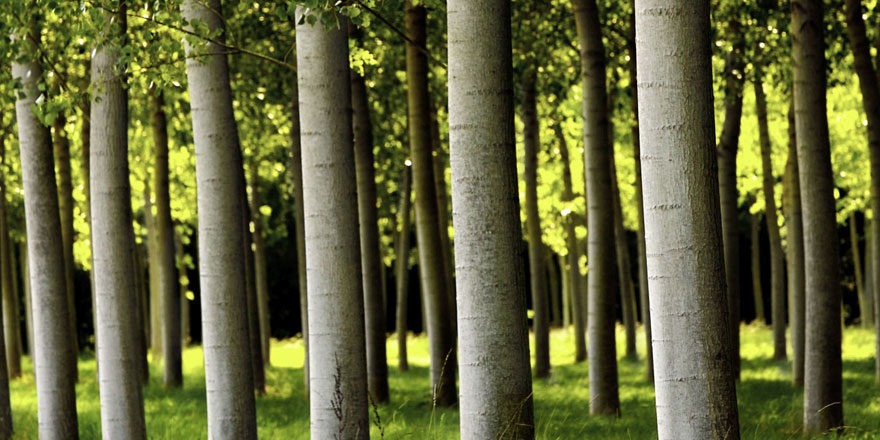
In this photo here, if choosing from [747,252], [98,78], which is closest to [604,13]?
[98,78]

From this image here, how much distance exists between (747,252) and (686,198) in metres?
36.6

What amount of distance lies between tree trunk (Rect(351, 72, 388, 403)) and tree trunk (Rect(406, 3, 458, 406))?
0.74m

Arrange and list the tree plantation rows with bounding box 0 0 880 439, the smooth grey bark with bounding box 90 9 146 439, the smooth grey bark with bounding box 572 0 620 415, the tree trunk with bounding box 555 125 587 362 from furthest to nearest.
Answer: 1. the tree trunk with bounding box 555 125 587 362
2. the smooth grey bark with bounding box 572 0 620 415
3. the smooth grey bark with bounding box 90 9 146 439
4. the tree plantation rows with bounding box 0 0 880 439

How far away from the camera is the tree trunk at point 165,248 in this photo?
1678 centimetres

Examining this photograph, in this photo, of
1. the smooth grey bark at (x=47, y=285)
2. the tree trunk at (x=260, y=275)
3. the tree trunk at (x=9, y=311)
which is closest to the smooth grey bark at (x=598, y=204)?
the smooth grey bark at (x=47, y=285)

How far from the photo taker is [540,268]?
1853 centimetres

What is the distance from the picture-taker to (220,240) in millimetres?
8719

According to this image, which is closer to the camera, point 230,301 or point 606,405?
point 230,301

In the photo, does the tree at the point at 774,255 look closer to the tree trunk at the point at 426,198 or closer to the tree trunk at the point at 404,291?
the tree trunk at the point at 404,291

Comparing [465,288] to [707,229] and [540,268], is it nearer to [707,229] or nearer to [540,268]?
→ [707,229]

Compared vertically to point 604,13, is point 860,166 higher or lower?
lower

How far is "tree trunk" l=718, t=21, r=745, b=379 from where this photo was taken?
1514 cm

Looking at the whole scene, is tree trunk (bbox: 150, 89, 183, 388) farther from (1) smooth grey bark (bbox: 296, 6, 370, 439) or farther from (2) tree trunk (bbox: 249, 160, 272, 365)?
(1) smooth grey bark (bbox: 296, 6, 370, 439)

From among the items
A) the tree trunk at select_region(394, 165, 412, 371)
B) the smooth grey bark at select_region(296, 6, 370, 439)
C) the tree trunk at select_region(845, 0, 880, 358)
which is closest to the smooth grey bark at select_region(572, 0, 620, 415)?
the tree trunk at select_region(845, 0, 880, 358)
